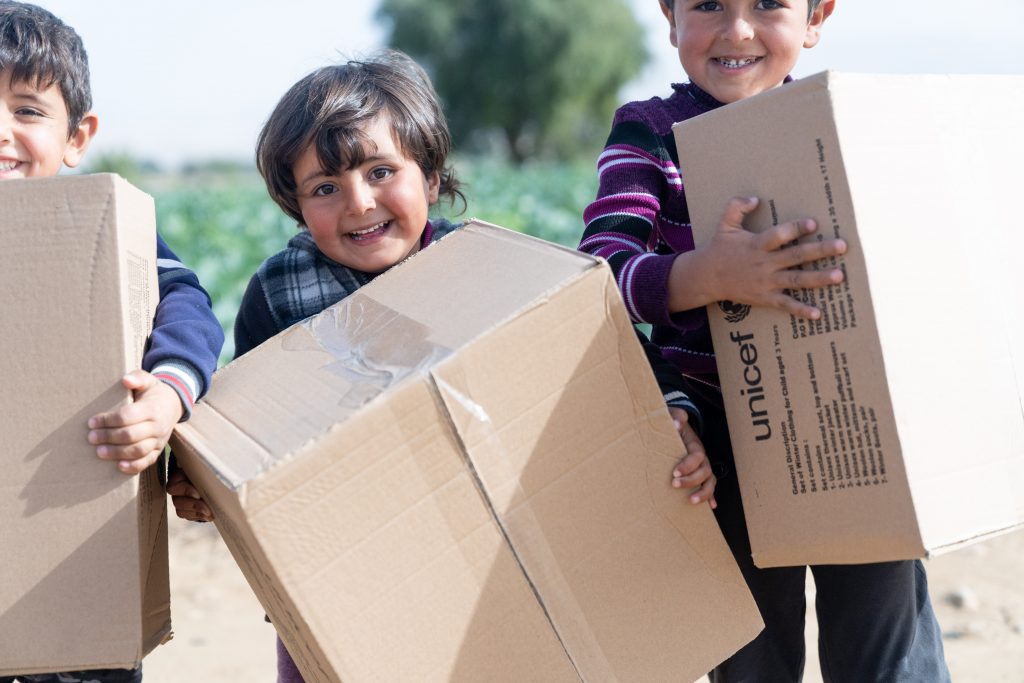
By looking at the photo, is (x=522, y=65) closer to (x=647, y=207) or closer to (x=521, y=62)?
(x=521, y=62)

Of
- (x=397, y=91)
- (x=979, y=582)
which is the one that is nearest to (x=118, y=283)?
(x=397, y=91)

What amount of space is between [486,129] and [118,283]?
3916 centimetres

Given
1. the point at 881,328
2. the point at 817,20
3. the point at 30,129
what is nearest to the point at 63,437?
the point at 30,129

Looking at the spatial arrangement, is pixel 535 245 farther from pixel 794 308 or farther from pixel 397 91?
pixel 397 91

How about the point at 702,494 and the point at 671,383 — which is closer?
the point at 702,494

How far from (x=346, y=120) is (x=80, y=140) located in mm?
490

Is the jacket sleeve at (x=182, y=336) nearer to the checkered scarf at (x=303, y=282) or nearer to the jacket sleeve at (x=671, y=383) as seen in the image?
the checkered scarf at (x=303, y=282)

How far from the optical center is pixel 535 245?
1424 millimetres

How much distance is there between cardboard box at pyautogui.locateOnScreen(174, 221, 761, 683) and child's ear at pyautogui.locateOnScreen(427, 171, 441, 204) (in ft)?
1.99

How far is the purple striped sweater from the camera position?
161 centimetres

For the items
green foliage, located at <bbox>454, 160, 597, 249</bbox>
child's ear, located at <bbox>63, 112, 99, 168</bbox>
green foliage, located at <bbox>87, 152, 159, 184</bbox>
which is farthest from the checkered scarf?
green foliage, located at <bbox>87, 152, 159, 184</bbox>

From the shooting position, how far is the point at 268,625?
2.96m

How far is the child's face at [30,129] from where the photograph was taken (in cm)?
167

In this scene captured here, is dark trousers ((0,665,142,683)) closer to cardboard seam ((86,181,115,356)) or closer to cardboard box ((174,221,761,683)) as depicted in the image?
cardboard box ((174,221,761,683))
